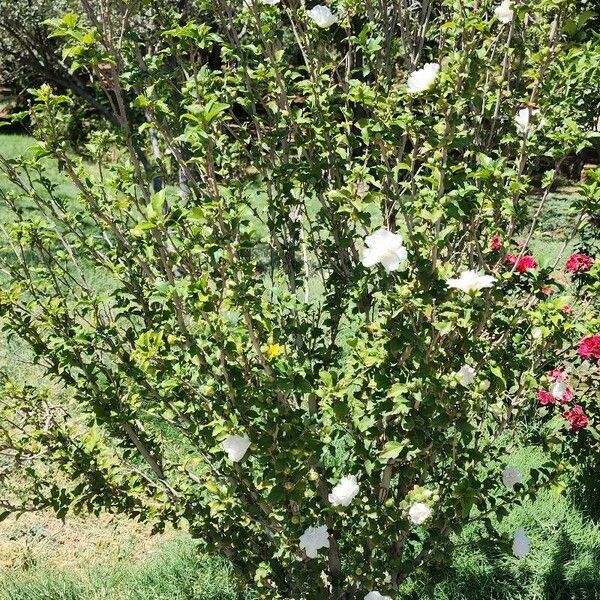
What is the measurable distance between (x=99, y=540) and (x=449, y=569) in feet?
5.64

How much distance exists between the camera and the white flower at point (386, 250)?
2.01 meters

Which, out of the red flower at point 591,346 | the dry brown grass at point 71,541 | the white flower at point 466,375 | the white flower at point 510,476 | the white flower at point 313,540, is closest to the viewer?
the white flower at point 466,375

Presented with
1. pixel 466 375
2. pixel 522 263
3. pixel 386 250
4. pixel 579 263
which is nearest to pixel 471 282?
pixel 386 250

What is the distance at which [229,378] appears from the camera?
2.27m

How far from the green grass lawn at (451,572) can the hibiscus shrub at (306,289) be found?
0.50 meters

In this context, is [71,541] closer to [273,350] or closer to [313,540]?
[313,540]

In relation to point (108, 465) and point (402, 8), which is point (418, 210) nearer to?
point (402, 8)

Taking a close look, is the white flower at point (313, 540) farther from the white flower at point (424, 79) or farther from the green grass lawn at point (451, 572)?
the white flower at point (424, 79)

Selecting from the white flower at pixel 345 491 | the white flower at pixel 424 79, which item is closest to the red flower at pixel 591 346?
the white flower at pixel 345 491

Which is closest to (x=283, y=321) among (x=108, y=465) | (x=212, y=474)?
(x=212, y=474)

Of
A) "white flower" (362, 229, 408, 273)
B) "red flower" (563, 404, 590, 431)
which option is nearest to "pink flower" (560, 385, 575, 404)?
"red flower" (563, 404, 590, 431)

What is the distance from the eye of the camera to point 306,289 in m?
2.88

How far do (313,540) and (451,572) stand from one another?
1.11 meters

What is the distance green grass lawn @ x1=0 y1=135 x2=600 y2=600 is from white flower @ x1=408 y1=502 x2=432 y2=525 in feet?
2.09
